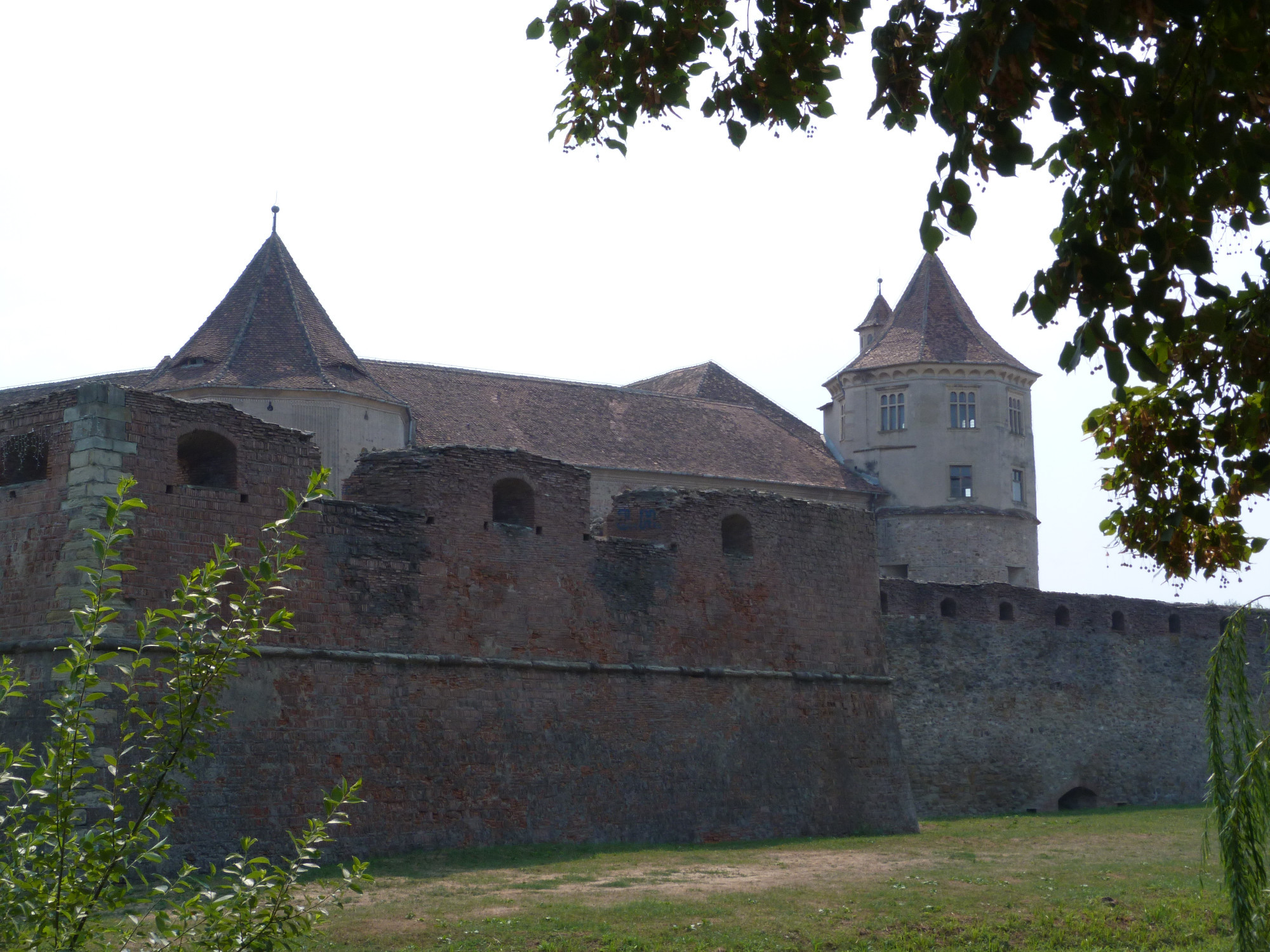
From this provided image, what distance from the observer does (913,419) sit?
38.7 metres

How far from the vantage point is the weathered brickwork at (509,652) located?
1369cm

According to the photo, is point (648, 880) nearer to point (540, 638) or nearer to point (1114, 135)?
point (540, 638)

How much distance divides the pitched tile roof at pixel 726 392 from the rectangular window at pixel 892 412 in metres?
Result: 1.81

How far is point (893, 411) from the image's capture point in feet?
128

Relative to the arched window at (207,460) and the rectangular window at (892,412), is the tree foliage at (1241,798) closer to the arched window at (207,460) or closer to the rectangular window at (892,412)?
the arched window at (207,460)

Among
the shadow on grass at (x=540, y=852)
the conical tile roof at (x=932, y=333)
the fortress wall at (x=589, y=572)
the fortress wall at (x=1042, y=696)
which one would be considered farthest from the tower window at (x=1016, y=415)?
the shadow on grass at (x=540, y=852)

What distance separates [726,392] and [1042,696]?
50.9 ft

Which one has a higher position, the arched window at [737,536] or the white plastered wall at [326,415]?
the white plastered wall at [326,415]

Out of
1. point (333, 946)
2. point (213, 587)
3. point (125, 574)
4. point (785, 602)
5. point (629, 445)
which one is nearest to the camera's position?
point (213, 587)

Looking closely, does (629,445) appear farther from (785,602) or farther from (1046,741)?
(785,602)

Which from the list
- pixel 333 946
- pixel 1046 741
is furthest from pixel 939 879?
pixel 1046 741

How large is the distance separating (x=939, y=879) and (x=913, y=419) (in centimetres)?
2561

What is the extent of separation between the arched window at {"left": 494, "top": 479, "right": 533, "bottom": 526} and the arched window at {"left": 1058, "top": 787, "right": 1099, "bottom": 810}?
13876 millimetres

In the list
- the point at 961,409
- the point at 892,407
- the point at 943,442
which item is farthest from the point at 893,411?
the point at 961,409
